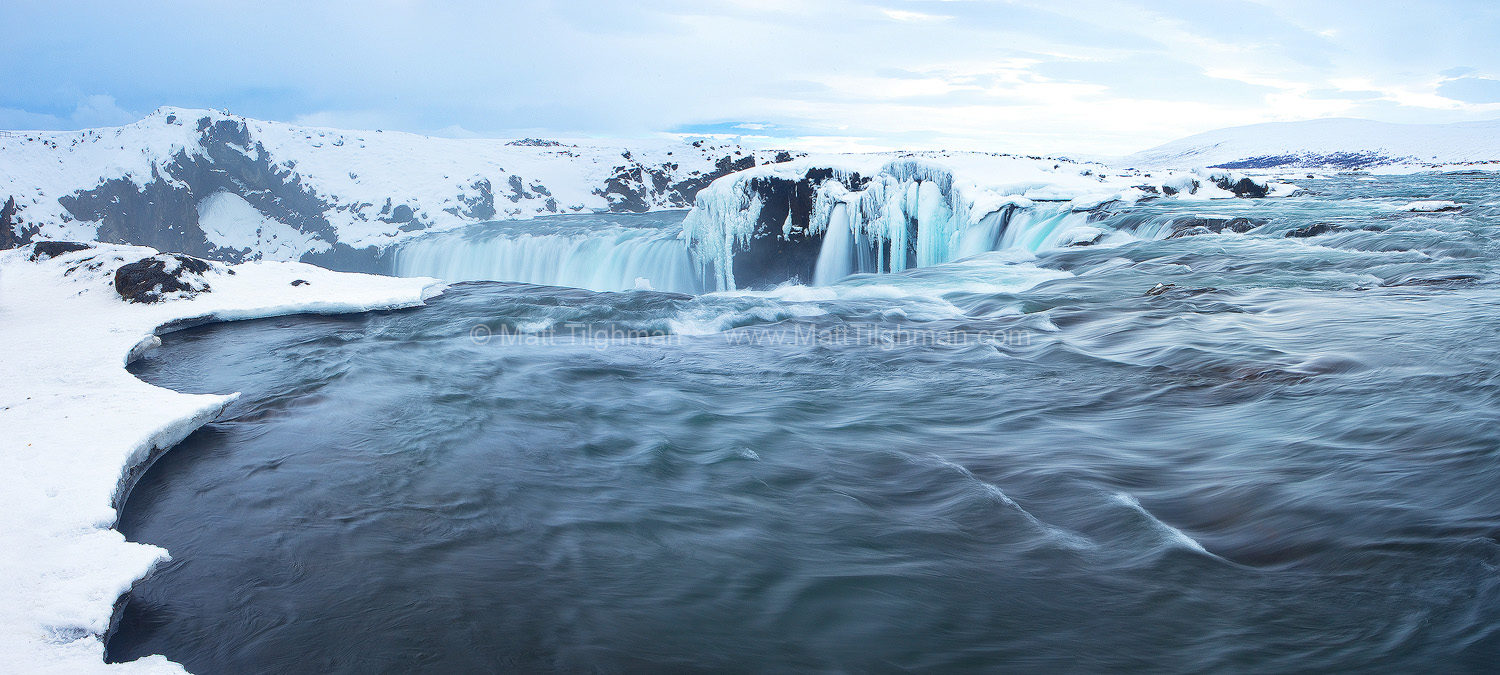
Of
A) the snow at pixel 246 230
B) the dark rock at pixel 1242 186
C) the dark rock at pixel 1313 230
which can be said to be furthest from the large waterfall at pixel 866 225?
the snow at pixel 246 230

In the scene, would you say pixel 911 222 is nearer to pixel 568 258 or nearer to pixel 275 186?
pixel 568 258

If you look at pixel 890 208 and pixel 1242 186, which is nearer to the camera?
pixel 890 208

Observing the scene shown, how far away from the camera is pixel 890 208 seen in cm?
1955

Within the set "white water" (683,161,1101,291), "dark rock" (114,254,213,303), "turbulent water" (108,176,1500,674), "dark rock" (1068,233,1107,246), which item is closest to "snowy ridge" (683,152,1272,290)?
"white water" (683,161,1101,291)

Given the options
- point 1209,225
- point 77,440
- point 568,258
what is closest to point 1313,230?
point 1209,225

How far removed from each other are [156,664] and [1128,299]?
35.3 feet

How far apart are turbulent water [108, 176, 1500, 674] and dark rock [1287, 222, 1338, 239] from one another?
5953mm

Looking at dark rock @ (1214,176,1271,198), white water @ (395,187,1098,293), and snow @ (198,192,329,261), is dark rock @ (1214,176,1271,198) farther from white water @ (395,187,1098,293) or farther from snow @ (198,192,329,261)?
snow @ (198,192,329,261)

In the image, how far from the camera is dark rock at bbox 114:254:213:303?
38.2 feet

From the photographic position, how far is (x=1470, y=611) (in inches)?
117

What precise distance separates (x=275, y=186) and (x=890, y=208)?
7039cm

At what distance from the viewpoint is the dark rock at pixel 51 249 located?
13800 mm

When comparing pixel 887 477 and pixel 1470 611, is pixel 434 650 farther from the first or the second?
pixel 1470 611

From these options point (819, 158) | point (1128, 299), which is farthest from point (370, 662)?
point (819, 158)
